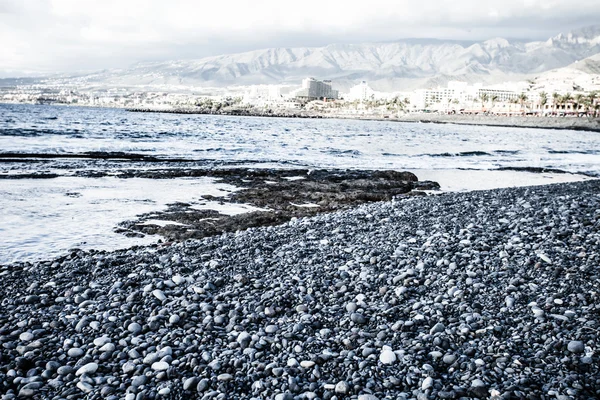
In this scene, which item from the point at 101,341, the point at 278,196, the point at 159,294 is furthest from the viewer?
the point at 278,196

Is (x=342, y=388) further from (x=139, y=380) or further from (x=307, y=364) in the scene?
(x=139, y=380)

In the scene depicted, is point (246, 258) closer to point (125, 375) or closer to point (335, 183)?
point (125, 375)

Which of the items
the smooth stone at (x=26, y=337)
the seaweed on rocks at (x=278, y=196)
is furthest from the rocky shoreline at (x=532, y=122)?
the smooth stone at (x=26, y=337)

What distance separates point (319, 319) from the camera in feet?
21.1

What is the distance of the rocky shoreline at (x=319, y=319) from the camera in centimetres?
501

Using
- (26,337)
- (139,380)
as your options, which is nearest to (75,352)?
(26,337)

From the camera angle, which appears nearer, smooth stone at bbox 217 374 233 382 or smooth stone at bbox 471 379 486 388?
smooth stone at bbox 471 379 486 388

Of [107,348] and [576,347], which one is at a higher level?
[576,347]

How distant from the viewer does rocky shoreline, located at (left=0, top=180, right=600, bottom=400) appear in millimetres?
5012

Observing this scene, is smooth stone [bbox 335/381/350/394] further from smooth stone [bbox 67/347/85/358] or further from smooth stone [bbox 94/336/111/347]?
smooth stone [bbox 67/347/85/358]

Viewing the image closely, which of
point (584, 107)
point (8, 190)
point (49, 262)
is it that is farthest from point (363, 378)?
point (584, 107)

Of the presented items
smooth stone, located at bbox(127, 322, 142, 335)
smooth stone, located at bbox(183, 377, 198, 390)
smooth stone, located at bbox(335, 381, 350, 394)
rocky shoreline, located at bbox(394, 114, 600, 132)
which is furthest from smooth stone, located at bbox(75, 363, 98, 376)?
rocky shoreline, located at bbox(394, 114, 600, 132)

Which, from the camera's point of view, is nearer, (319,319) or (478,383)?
(478,383)

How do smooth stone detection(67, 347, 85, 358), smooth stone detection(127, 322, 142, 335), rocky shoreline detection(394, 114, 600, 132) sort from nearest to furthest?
smooth stone detection(67, 347, 85, 358), smooth stone detection(127, 322, 142, 335), rocky shoreline detection(394, 114, 600, 132)
